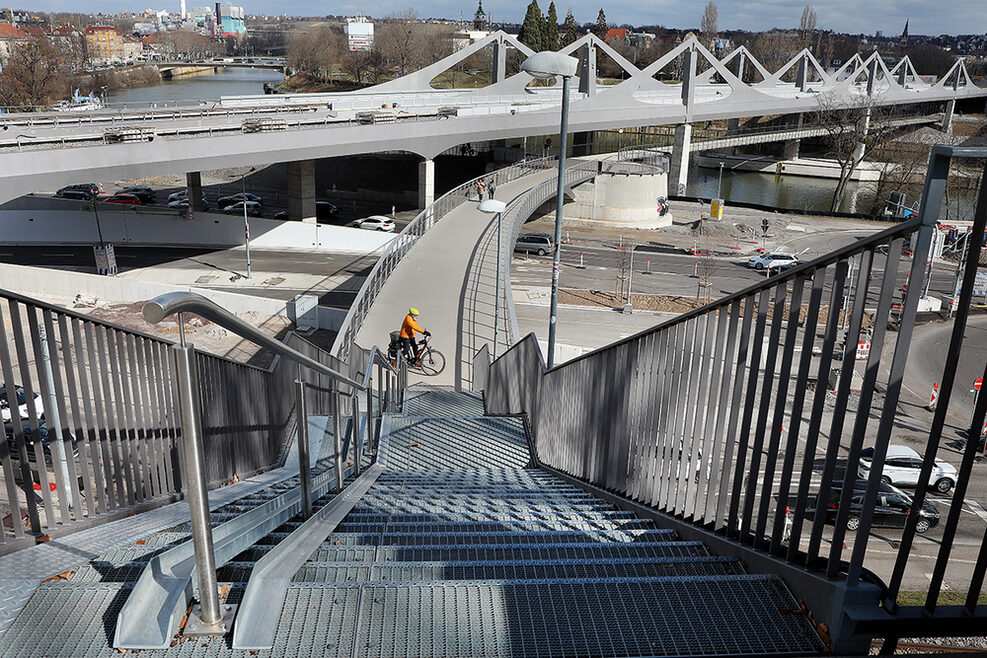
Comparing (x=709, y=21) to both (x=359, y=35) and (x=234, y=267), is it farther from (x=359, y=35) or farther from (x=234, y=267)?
(x=234, y=267)

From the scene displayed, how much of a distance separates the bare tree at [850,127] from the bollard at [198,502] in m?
59.8

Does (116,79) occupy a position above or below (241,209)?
above

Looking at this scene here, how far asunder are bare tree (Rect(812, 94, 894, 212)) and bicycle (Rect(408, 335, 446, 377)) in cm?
4898

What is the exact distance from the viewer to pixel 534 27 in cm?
11162

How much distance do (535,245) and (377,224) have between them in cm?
894

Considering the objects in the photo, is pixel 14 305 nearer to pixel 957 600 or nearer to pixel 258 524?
pixel 258 524

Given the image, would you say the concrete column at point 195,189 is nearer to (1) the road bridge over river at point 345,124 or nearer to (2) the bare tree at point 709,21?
(1) the road bridge over river at point 345,124

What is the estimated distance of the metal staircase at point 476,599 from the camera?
221 cm

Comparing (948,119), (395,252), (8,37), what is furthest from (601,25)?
(395,252)

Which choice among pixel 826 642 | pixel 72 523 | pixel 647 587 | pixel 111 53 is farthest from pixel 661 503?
pixel 111 53

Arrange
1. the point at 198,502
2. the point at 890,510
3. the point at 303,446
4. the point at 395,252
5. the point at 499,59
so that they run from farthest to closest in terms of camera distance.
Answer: the point at 499,59 → the point at 395,252 → the point at 890,510 → the point at 303,446 → the point at 198,502

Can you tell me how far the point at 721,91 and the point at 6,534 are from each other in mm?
68497

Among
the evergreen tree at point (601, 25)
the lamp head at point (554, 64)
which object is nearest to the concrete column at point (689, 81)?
the lamp head at point (554, 64)

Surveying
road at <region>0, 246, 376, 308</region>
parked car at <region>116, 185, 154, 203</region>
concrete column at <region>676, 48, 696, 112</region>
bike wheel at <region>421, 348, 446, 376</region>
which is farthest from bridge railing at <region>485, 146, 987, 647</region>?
concrete column at <region>676, 48, 696, 112</region>
